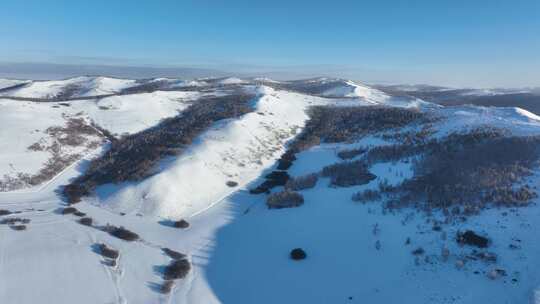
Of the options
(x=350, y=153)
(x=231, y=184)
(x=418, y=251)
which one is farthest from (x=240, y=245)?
(x=350, y=153)

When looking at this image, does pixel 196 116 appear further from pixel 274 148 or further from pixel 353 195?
pixel 353 195

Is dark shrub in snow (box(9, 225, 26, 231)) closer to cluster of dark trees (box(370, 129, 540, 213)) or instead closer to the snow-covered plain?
the snow-covered plain

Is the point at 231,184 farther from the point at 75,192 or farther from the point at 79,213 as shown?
the point at 75,192

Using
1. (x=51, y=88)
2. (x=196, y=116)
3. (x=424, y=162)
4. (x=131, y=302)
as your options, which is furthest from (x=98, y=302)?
(x=51, y=88)

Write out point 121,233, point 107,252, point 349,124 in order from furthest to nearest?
1. point 349,124
2. point 121,233
3. point 107,252

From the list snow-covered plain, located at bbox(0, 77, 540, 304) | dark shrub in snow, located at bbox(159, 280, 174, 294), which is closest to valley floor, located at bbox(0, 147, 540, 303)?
snow-covered plain, located at bbox(0, 77, 540, 304)
